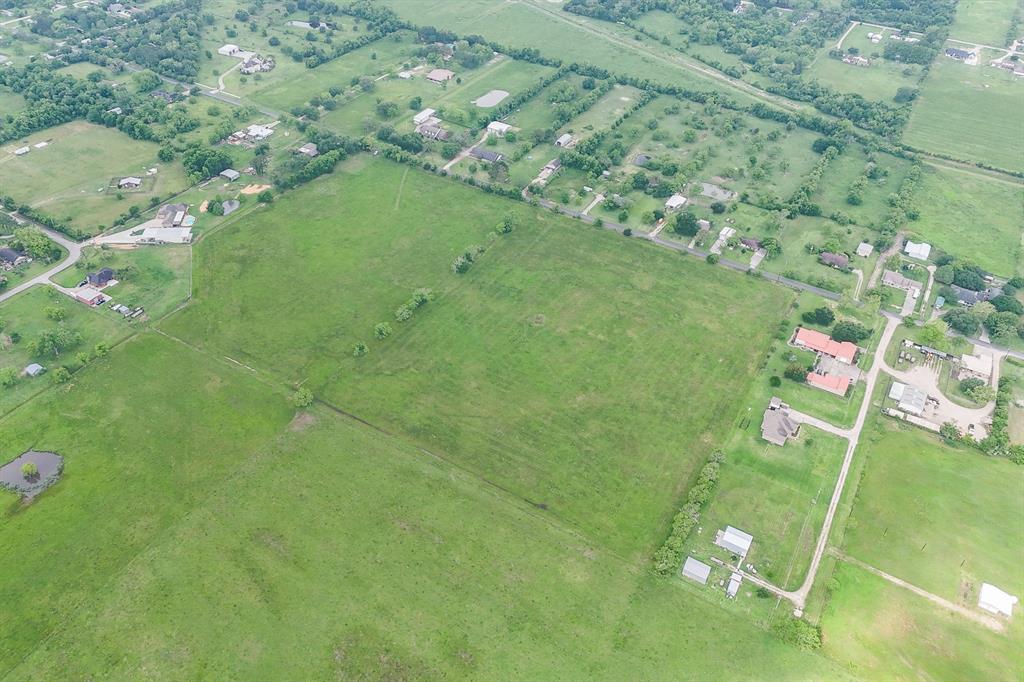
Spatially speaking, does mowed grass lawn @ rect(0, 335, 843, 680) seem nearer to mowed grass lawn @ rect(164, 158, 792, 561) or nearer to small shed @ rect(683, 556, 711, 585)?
small shed @ rect(683, 556, 711, 585)

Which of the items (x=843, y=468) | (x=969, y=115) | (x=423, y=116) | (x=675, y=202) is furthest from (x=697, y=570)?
(x=969, y=115)

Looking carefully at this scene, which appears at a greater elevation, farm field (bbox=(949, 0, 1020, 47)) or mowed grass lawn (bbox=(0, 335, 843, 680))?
farm field (bbox=(949, 0, 1020, 47))

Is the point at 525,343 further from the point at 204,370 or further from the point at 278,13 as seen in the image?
the point at 278,13

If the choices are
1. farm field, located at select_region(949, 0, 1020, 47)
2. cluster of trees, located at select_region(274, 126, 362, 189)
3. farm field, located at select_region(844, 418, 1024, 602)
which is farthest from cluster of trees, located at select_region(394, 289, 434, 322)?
farm field, located at select_region(949, 0, 1020, 47)

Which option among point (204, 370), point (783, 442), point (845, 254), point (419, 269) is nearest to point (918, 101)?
point (845, 254)

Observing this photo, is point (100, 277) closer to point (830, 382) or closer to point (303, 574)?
point (303, 574)

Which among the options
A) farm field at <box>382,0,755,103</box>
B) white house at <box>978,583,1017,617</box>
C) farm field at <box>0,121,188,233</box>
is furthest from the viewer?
farm field at <box>382,0,755,103</box>

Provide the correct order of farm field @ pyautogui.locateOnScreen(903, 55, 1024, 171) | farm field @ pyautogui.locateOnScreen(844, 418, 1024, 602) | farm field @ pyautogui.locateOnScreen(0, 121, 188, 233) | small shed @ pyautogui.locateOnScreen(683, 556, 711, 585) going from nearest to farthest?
small shed @ pyautogui.locateOnScreen(683, 556, 711, 585) < farm field @ pyautogui.locateOnScreen(844, 418, 1024, 602) < farm field @ pyautogui.locateOnScreen(0, 121, 188, 233) < farm field @ pyautogui.locateOnScreen(903, 55, 1024, 171)
